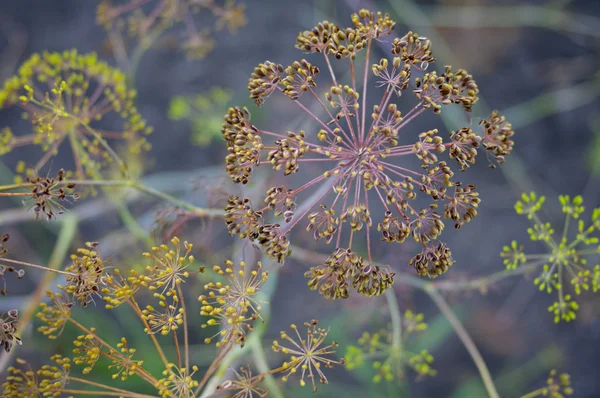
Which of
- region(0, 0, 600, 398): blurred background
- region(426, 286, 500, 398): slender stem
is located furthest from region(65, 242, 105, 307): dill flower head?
region(0, 0, 600, 398): blurred background

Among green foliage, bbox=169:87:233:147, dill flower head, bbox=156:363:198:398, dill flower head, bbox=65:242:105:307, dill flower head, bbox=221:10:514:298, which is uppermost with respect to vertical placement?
green foliage, bbox=169:87:233:147

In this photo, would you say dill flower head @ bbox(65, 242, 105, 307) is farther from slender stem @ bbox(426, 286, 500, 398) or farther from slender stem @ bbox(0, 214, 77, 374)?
slender stem @ bbox(426, 286, 500, 398)

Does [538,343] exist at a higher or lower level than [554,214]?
lower

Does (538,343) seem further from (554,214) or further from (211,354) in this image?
(211,354)

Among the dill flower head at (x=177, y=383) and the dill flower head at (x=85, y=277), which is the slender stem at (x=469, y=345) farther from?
the dill flower head at (x=85, y=277)

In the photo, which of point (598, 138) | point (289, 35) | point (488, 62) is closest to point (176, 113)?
point (289, 35)

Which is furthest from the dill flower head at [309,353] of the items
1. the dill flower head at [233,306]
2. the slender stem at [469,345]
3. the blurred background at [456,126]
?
the blurred background at [456,126]

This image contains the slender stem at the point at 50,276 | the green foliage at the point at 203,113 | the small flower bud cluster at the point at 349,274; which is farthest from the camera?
the green foliage at the point at 203,113

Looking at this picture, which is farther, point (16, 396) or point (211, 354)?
point (211, 354)
